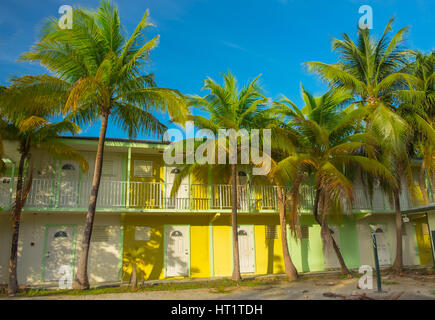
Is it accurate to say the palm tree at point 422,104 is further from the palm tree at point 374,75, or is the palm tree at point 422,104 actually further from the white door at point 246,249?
the white door at point 246,249

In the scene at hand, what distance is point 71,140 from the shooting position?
583 inches

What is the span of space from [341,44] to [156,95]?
33.3ft

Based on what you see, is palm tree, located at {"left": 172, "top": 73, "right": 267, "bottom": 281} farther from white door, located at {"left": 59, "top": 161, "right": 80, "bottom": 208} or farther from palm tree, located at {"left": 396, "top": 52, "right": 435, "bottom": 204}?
palm tree, located at {"left": 396, "top": 52, "right": 435, "bottom": 204}

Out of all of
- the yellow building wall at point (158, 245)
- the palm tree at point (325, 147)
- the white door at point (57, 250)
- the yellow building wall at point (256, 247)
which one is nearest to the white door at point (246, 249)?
the yellow building wall at point (256, 247)

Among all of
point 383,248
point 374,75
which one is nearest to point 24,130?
point 374,75

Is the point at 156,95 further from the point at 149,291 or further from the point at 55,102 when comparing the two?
the point at 149,291

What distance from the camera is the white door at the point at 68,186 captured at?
14711mm

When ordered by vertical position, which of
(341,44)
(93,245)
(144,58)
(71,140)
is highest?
(341,44)

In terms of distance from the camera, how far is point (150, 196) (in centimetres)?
1596

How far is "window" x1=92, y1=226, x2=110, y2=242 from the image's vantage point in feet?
49.2

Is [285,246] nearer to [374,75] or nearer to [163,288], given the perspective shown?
[163,288]

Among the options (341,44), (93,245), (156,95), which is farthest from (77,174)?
(341,44)
